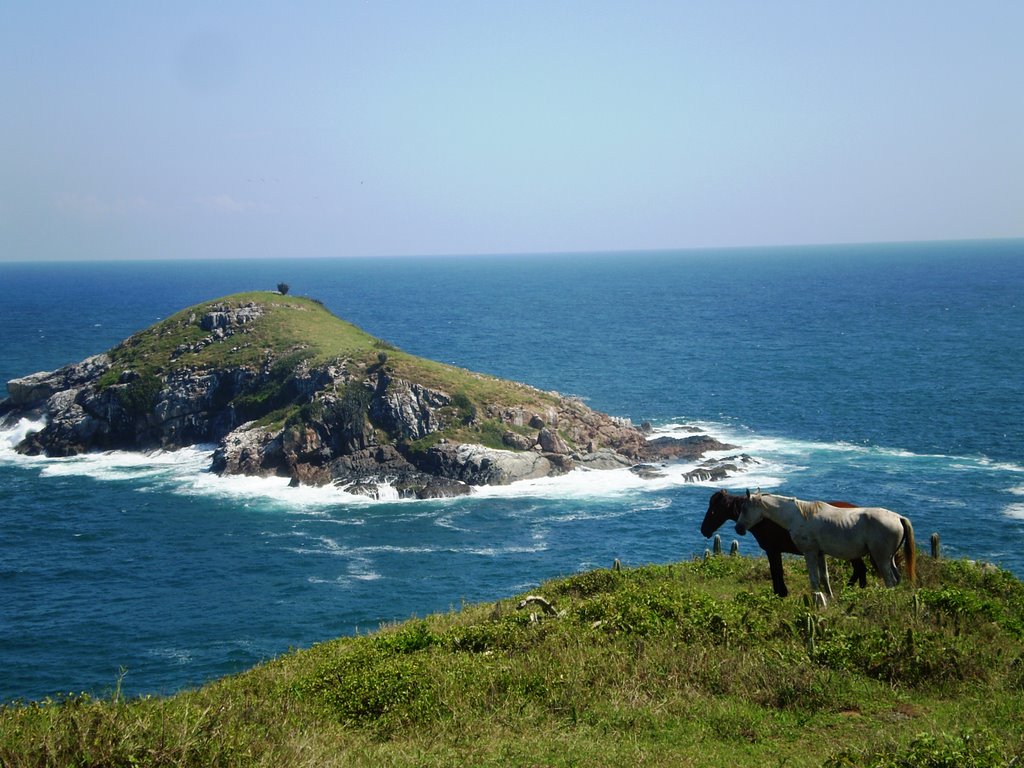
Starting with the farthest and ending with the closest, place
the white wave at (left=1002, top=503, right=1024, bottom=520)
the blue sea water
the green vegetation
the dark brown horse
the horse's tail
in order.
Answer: the white wave at (left=1002, top=503, right=1024, bottom=520), the blue sea water, the dark brown horse, the horse's tail, the green vegetation

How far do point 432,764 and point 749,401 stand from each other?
3240 inches

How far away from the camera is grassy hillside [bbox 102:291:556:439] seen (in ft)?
254

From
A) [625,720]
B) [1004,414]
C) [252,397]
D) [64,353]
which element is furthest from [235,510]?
[64,353]

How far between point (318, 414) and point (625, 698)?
58.7 meters

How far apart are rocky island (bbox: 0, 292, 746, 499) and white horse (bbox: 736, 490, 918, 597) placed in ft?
149

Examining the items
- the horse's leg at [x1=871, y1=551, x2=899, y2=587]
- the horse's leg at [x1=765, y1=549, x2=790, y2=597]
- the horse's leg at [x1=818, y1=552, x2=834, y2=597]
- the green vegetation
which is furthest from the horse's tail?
the horse's leg at [x1=765, y1=549, x2=790, y2=597]

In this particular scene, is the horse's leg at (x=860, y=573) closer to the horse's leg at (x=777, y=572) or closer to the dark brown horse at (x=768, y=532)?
the dark brown horse at (x=768, y=532)

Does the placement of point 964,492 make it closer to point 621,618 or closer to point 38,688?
point 621,618

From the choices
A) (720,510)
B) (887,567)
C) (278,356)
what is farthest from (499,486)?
(887,567)

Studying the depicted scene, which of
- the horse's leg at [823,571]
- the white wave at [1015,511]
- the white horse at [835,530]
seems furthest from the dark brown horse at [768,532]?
the white wave at [1015,511]

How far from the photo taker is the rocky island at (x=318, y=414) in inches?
2741

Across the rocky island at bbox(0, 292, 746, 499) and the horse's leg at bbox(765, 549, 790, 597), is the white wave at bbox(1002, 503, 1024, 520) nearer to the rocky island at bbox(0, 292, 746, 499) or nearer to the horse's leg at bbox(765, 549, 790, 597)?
the rocky island at bbox(0, 292, 746, 499)

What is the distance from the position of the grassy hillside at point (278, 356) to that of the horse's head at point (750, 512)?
2068 inches

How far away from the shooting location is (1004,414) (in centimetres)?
8181
